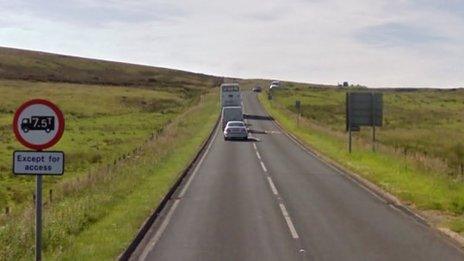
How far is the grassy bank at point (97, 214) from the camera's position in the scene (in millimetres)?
13820

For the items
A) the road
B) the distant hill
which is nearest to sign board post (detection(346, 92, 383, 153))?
the road

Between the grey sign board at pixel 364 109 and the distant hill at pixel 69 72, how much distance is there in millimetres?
101098

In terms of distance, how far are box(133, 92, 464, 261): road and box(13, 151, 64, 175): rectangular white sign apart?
330 centimetres

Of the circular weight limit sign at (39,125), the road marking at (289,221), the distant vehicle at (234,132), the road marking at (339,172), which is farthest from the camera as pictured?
the distant vehicle at (234,132)

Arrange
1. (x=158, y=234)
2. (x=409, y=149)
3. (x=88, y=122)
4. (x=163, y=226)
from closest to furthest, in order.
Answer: (x=158, y=234), (x=163, y=226), (x=409, y=149), (x=88, y=122)

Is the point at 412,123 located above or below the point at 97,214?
above

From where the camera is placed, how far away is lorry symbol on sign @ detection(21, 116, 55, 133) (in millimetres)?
11062

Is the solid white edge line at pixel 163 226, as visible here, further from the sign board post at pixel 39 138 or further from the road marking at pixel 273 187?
the sign board post at pixel 39 138

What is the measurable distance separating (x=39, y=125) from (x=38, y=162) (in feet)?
1.64

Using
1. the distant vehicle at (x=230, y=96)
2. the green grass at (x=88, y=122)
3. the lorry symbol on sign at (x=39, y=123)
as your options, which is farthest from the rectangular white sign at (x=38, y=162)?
the distant vehicle at (x=230, y=96)

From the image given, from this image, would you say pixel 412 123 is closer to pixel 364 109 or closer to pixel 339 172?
pixel 364 109

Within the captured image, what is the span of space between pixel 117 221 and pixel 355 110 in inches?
950

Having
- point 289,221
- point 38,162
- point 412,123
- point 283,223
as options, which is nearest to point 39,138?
point 38,162

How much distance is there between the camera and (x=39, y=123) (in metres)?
11.1
